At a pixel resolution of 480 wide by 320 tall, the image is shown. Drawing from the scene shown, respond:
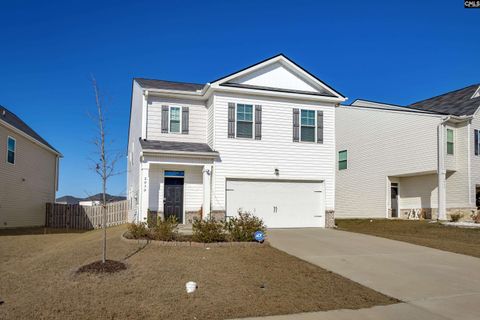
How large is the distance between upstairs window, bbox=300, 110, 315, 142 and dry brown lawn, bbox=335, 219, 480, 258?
4355mm

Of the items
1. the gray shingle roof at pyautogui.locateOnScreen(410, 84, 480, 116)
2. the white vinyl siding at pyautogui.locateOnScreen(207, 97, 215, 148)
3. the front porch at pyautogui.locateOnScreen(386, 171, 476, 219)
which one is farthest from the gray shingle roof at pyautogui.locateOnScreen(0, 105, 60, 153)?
the gray shingle roof at pyautogui.locateOnScreen(410, 84, 480, 116)

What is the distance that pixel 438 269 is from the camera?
1004 cm

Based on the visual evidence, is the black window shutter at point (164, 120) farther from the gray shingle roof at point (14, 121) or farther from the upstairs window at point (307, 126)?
the gray shingle roof at point (14, 121)

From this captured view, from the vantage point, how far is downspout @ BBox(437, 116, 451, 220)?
72.8ft

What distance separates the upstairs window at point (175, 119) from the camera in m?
18.1

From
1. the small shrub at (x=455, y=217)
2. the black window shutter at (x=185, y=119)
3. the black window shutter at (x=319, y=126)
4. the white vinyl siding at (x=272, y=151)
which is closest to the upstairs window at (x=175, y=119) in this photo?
the black window shutter at (x=185, y=119)

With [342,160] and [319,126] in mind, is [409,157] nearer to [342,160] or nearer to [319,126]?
[342,160]

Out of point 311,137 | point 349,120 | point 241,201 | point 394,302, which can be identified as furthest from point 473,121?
point 394,302

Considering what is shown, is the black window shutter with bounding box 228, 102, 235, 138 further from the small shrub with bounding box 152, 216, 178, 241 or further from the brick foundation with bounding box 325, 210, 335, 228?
the small shrub with bounding box 152, 216, 178, 241

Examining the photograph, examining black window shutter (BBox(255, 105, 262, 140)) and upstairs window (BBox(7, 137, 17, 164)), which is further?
upstairs window (BBox(7, 137, 17, 164))

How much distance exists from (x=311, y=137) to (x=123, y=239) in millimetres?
9510

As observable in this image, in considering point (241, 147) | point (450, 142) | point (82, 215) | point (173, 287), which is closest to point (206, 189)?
point (241, 147)

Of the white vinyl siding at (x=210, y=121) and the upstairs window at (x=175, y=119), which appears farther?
the upstairs window at (x=175, y=119)

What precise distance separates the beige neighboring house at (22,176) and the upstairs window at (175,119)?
26.2 feet
